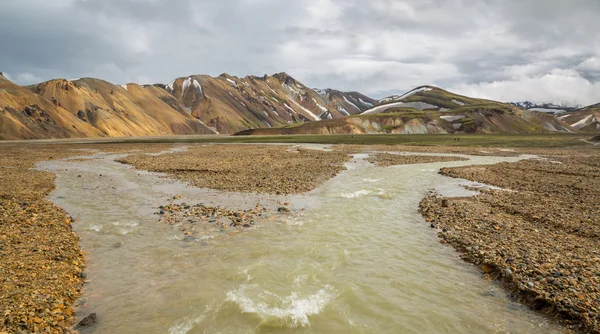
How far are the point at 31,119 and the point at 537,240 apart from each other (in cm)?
22785

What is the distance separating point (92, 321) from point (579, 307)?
544 inches

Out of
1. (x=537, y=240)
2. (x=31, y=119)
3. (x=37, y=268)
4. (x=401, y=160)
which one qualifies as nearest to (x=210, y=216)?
(x=37, y=268)

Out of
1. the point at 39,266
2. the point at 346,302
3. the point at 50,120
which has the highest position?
the point at 50,120

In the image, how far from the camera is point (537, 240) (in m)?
14.8

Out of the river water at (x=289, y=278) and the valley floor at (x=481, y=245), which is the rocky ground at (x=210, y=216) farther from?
the valley floor at (x=481, y=245)

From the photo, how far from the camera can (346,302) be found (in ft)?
34.0

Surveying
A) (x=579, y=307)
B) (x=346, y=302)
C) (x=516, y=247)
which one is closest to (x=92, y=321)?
(x=346, y=302)

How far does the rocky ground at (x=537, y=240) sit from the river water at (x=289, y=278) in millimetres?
809

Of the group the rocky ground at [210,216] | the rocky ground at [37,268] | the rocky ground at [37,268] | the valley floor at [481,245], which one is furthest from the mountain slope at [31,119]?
the rocky ground at [210,216]

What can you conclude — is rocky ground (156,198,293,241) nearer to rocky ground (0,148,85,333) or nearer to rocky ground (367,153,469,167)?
rocky ground (0,148,85,333)

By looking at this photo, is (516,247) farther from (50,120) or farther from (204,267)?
(50,120)

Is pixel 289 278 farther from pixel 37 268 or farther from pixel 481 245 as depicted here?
pixel 481 245

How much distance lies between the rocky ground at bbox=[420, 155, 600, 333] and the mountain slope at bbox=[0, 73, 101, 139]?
649 ft

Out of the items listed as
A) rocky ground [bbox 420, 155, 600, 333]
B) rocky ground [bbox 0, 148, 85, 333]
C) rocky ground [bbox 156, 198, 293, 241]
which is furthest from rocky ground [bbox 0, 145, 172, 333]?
rocky ground [bbox 420, 155, 600, 333]
